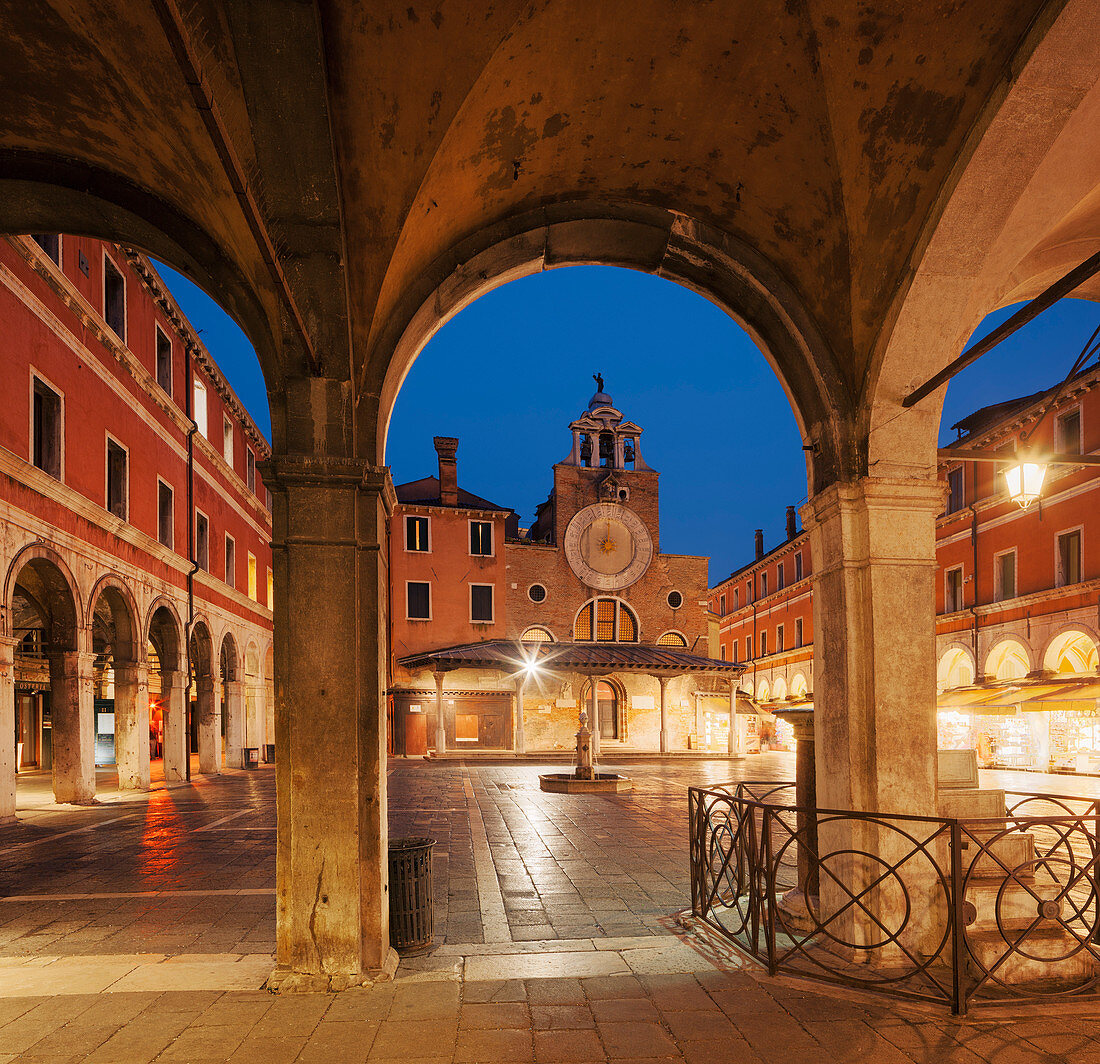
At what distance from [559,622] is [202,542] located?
13.9 metres

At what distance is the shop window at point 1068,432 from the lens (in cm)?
1991

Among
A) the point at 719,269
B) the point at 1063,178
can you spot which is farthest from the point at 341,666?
the point at 1063,178

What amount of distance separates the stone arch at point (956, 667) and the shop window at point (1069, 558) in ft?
14.6

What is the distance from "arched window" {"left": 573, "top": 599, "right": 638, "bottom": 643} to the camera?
103 feet

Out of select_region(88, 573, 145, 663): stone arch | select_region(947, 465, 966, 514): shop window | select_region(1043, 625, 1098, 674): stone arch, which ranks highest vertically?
select_region(947, 465, 966, 514): shop window

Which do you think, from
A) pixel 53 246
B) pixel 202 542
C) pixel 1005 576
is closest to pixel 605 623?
pixel 1005 576

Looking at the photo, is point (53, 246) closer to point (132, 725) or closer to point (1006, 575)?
point (132, 725)

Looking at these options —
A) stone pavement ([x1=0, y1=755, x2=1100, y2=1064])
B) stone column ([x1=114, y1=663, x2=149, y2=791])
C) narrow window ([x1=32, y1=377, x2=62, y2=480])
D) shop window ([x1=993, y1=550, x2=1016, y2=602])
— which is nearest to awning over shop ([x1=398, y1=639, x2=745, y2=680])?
shop window ([x1=993, y1=550, x2=1016, y2=602])

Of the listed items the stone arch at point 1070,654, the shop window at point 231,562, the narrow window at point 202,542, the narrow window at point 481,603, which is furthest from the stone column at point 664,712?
the narrow window at point 202,542

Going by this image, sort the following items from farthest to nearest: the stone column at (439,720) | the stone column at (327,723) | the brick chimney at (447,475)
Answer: the brick chimney at (447,475)
the stone column at (439,720)
the stone column at (327,723)

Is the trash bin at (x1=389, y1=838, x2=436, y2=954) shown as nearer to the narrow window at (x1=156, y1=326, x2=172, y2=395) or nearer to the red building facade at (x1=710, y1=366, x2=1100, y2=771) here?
the red building facade at (x1=710, y1=366, x2=1100, y2=771)

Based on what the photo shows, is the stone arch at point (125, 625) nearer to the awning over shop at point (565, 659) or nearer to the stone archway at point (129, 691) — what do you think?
the stone archway at point (129, 691)

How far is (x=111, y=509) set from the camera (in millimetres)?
15305

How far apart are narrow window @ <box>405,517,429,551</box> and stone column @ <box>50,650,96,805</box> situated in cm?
1563
